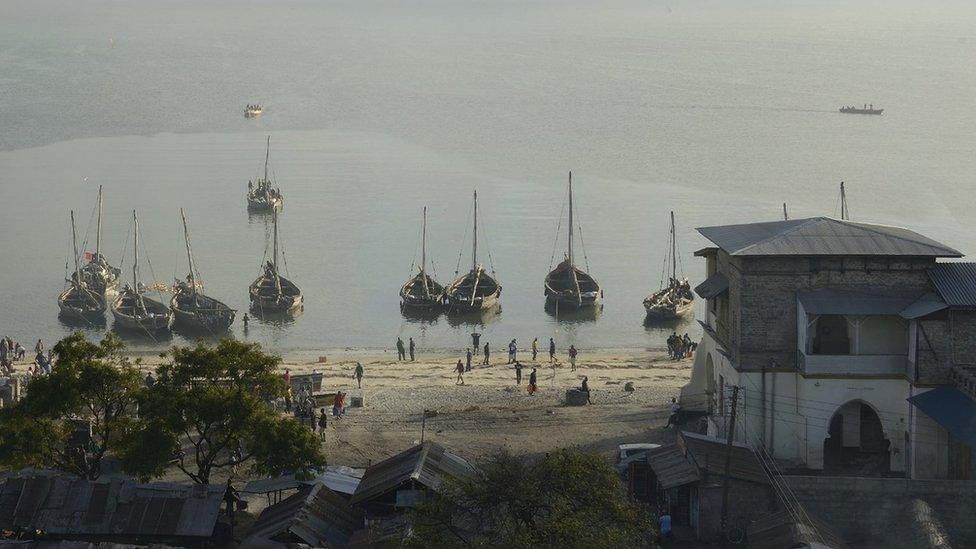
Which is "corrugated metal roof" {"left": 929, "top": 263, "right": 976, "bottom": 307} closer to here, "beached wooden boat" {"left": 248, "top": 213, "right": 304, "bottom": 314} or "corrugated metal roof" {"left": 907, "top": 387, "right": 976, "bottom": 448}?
"corrugated metal roof" {"left": 907, "top": 387, "right": 976, "bottom": 448}

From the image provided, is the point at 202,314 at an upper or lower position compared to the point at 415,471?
upper

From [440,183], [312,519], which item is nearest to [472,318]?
[312,519]

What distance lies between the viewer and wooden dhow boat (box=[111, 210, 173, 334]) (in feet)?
257

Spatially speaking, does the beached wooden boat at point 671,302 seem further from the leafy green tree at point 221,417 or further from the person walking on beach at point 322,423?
the leafy green tree at point 221,417

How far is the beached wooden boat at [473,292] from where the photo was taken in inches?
3265

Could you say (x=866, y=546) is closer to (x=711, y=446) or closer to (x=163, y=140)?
(x=711, y=446)

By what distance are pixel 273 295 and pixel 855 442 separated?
4654 centimetres

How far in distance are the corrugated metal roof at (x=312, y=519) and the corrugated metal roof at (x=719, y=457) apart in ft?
29.5

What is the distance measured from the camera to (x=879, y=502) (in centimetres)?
3697

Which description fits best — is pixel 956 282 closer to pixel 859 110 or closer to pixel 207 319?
pixel 207 319

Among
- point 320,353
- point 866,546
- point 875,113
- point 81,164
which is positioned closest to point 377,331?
point 320,353

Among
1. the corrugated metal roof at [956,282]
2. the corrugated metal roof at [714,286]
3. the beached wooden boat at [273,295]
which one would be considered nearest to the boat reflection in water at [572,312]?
the beached wooden boat at [273,295]

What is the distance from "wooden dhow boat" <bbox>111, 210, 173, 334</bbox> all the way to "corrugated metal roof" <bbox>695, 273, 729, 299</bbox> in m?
40.5

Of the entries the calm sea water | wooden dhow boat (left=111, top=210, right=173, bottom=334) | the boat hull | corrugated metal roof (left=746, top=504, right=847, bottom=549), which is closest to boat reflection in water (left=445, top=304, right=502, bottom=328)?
the calm sea water
